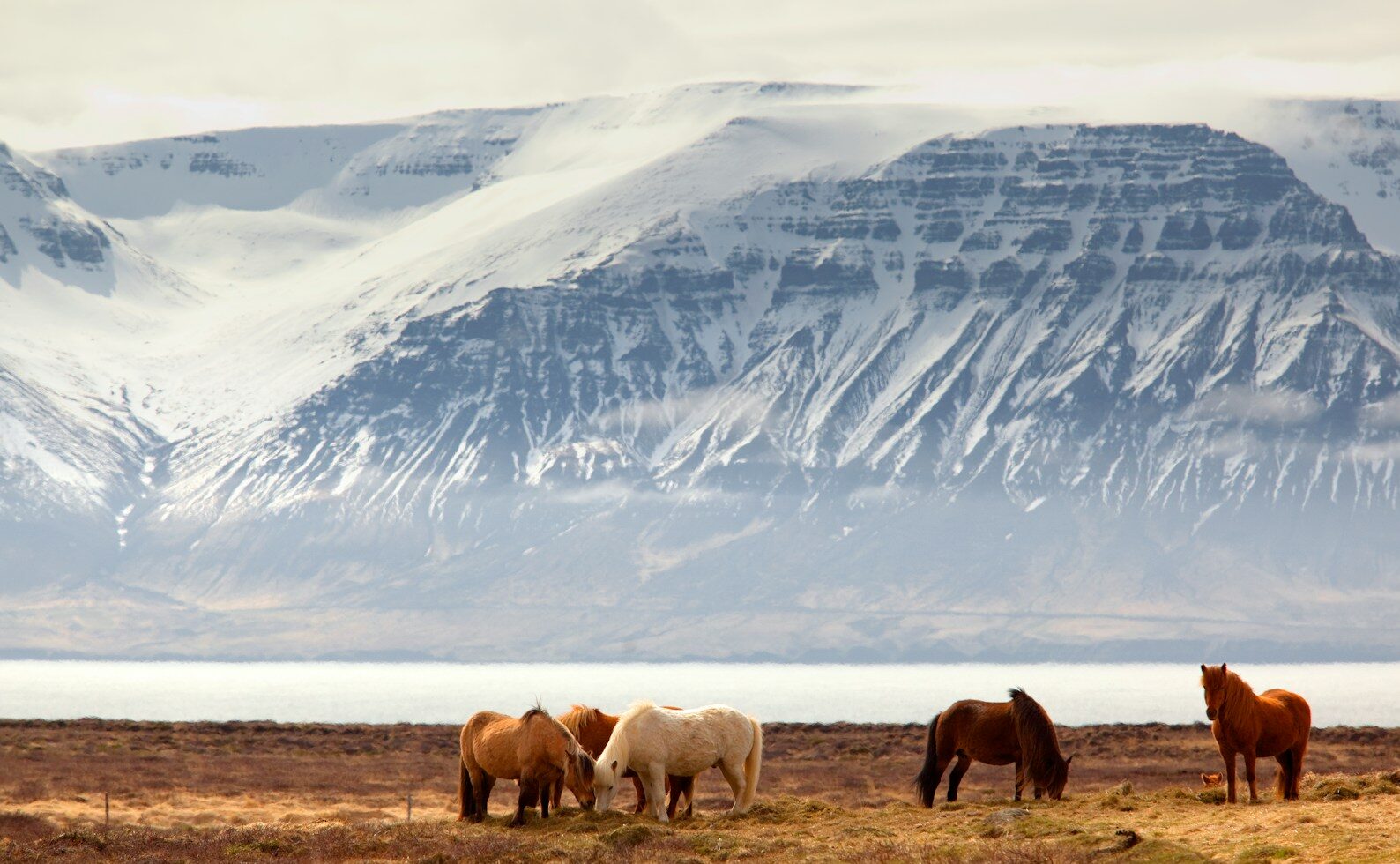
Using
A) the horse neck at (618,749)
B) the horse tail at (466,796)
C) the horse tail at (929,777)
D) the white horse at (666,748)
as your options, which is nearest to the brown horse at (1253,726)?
the horse tail at (929,777)

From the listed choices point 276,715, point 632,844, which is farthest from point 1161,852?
point 276,715

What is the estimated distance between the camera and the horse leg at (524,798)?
36.2m

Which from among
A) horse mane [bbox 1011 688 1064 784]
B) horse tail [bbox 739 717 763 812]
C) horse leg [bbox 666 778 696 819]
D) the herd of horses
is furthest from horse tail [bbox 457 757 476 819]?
→ horse mane [bbox 1011 688 1064 784]

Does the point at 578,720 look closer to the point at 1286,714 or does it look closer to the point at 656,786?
the point at 656,786

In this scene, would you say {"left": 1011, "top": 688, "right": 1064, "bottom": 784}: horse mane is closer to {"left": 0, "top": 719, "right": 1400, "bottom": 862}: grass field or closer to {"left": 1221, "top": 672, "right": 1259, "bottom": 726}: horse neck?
{"left": 0, "top": 719, "right": 1400, "bottom": 862}: grass field

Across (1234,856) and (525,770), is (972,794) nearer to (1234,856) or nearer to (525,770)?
(525,770)

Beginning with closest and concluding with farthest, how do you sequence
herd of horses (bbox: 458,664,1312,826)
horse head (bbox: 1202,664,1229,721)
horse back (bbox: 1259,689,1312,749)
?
horse head (bbox: 1202,664,1229,721) → herd of horses (bbox: 458,664,1312,826) → horse back (bbox: 1259,689,1312,749)

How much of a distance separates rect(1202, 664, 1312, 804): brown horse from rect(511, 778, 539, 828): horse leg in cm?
1175

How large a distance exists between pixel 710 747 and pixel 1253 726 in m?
9.63

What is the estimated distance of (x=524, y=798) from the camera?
36.2 metres

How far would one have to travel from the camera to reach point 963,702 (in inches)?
1551

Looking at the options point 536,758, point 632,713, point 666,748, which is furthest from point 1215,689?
point 536,758

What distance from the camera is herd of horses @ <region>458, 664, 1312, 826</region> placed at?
115 ft

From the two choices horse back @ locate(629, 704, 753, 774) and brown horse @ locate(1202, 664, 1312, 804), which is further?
horse back @ locate(629, 704, 753, 774)
